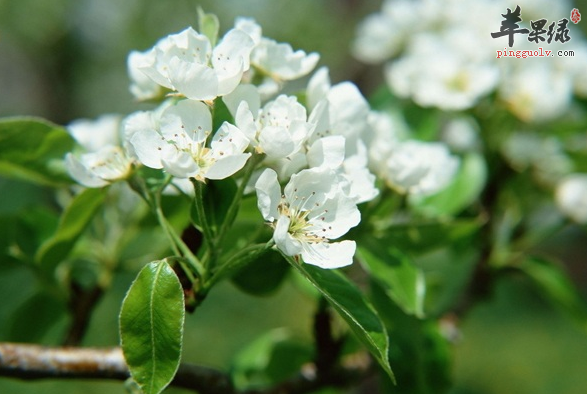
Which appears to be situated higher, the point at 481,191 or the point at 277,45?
the point at 277,45

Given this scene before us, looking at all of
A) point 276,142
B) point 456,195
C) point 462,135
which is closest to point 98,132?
point 276,142

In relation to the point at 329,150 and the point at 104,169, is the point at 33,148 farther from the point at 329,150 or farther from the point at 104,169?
the point at 329,150

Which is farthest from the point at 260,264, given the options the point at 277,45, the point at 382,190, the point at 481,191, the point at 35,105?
the point at 35,105

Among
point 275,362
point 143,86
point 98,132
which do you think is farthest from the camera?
point 275,362

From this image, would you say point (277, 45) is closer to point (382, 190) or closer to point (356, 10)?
point (382, 190)

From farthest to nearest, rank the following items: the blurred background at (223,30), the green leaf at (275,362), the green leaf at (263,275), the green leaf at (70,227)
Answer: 1. the blurred background at (223,30)
2. the green leaf at (275,362)
3. the green leaf at (263,275)
4. the green leaf at (70,227)

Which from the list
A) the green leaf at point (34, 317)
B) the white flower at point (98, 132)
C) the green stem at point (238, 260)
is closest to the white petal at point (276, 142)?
the green stem at point (238, 260)

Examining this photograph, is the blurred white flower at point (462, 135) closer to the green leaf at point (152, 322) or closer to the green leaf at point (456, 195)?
the green leaf at point (456, 195)
